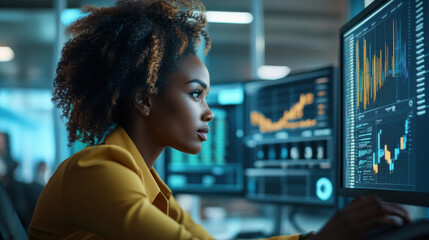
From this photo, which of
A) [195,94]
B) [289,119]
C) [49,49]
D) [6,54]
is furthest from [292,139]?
[49,49]

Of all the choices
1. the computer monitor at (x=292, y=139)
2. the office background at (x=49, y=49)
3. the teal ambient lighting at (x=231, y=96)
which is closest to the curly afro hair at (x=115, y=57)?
the computer monitor at (x=292, y=139)

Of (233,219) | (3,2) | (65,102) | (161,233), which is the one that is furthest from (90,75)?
(3,2)

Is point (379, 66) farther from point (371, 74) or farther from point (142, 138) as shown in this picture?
point (142, 138)

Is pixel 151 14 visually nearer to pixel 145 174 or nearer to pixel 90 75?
pixel 90 75

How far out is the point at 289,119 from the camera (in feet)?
5.64

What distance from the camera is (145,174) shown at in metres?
0.88

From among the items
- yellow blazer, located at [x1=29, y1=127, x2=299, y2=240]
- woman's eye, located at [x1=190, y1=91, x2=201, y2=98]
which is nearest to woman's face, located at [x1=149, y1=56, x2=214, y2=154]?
woman's eye, located at [x1=190, y1=91, x2=201, y2=98]

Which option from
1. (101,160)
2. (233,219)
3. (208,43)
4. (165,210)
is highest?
(208,43)

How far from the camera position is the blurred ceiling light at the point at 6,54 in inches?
225

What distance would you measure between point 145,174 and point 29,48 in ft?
18.7

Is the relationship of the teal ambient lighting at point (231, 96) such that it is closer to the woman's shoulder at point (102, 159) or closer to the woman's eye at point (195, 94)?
the woman's eye at point (195, 94)

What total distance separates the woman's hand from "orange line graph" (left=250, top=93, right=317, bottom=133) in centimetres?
107

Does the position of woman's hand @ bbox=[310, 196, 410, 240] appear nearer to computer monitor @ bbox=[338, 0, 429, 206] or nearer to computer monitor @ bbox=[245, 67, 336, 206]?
computer monitor @ bbox=[338, 0, 429, 206]

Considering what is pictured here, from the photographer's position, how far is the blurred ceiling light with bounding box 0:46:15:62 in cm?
572
